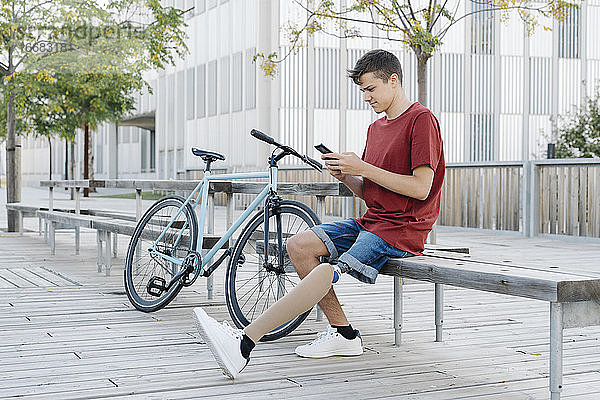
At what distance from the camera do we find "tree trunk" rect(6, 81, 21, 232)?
1393cm

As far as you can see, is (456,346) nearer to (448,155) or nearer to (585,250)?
(585,250)

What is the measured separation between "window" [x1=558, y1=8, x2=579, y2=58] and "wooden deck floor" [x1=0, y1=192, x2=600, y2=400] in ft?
77.4

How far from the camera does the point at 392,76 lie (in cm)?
459

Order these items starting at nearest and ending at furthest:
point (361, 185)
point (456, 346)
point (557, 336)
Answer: point (557, 336) → point (361, 185) → point (456, 346)

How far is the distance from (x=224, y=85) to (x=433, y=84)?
7.50 m

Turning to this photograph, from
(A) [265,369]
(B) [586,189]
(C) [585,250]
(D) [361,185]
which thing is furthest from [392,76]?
(B) [586,189]

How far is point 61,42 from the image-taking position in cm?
1470

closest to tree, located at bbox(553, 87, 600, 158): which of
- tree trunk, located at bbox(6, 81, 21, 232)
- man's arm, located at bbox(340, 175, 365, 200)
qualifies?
tree trunk, located at bbox(6, 81, 21, 232)

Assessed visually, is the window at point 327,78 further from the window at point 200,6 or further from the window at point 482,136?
the window at point 200,6

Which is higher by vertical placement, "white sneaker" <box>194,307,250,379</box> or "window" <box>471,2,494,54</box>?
"window" <box>471,2,494,54</box>

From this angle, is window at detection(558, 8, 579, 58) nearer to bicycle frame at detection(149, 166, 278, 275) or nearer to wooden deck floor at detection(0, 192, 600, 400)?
wooden deck floor at detection(0, 192, 600, 400)

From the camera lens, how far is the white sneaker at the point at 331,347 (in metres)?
4.75

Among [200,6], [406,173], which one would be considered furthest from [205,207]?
[200,6]

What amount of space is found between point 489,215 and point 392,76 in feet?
36.2
